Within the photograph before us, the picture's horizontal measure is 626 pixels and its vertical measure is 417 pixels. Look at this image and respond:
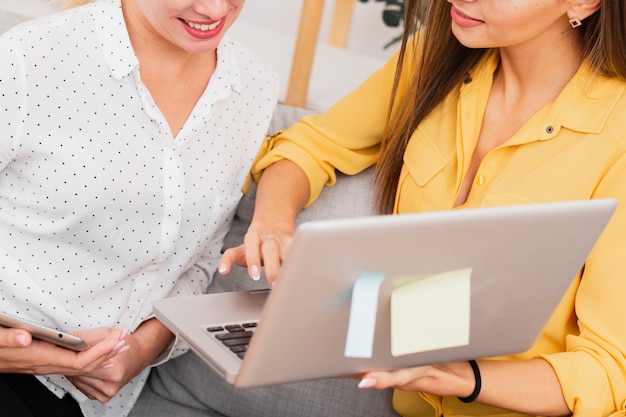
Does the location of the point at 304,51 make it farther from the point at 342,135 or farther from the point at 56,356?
the point at 56,356

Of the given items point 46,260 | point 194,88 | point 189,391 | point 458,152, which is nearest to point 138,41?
point 194,88

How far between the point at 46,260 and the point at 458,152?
62 centimetres

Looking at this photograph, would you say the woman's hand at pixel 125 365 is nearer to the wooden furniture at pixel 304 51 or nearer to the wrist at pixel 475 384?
the wrist at pixel 475 384

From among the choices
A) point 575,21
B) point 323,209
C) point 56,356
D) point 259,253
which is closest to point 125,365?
point 56,356

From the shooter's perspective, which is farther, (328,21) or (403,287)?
(328,21)

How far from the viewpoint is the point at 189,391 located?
5.19ft

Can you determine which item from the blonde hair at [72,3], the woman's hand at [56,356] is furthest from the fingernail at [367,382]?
the blonde hair at [72,3]

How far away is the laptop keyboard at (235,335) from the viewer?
1032 millimetres

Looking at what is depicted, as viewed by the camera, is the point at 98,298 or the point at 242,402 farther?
the point at 242,402

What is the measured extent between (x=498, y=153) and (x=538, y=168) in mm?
77

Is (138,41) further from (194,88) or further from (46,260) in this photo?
(46,260)

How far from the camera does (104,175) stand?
4.13 ft

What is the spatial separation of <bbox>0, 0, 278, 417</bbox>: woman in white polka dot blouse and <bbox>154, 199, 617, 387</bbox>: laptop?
0.98ft

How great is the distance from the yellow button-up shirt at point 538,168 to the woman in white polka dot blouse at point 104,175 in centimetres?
18
